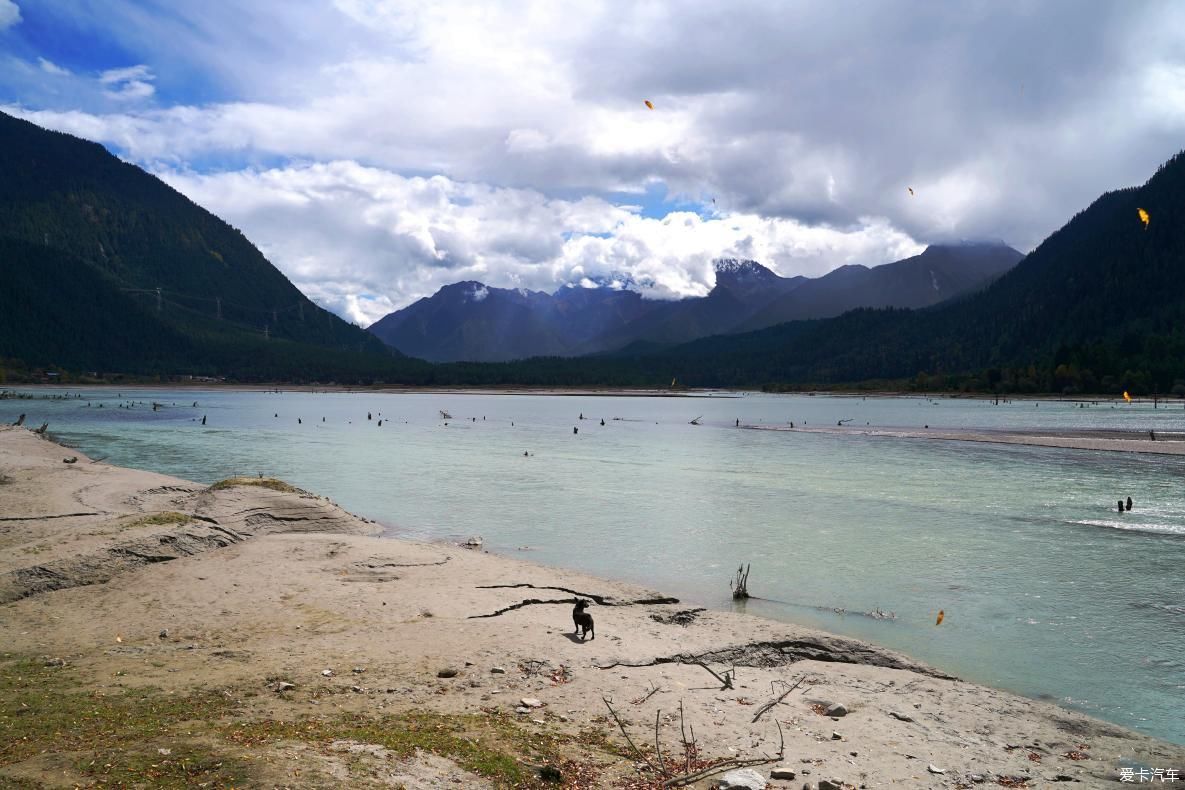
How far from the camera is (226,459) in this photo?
152 ft

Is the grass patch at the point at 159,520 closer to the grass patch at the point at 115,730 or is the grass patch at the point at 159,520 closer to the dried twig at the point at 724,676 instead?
the grass patch at the point at 115,730

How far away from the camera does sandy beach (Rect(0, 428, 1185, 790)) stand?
7.34m

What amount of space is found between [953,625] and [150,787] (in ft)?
50.9

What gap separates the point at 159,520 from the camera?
18.0 metres

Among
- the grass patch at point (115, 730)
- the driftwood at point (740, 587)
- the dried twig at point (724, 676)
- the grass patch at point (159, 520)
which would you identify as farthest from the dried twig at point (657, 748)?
the grass patch at point (159, 520)

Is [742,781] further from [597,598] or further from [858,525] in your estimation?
[858,525]

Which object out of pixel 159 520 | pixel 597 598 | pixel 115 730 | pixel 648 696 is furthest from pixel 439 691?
pixel 159 520

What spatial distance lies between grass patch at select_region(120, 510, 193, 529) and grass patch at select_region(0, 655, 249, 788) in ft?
28.1

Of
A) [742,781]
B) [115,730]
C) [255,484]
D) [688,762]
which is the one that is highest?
[255,484]

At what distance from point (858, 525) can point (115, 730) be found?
25.7m

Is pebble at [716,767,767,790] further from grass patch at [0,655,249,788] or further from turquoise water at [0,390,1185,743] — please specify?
turquoise water at [0,390,1185,743]

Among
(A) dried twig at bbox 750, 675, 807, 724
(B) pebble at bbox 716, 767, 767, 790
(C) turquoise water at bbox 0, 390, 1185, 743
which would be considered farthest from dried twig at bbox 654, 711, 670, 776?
(C) turquoise water at bbox 0, 390, 1185, 743

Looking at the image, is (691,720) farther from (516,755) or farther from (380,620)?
(380,620)

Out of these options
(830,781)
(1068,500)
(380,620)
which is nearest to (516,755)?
(830,781)
